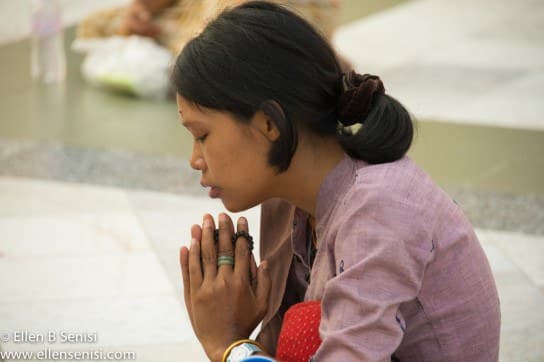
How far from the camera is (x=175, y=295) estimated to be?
3.41 m

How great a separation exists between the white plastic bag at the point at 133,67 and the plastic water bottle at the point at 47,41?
19 centimetres

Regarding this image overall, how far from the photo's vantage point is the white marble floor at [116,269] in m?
3.16

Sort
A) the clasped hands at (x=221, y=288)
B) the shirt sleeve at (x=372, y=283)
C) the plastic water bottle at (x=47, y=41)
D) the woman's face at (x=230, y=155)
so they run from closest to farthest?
the shirt sleeve at (x=372, y=283)
the woman's face at (x=230, y=155)
the clasped hands at (x=221, y=288)
the plastic water bottle at (x=47, y=41)

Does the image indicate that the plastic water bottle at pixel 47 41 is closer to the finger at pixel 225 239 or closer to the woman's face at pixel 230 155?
the finger at pixel 225 239

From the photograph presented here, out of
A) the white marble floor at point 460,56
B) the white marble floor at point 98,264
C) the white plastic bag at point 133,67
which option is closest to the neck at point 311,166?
the white marble floor at point 98,264

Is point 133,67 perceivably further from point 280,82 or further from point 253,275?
point 280,82

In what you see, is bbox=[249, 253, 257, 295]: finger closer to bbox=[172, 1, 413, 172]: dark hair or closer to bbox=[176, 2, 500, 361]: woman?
bbox=[176, 2, 500, 361]: woman

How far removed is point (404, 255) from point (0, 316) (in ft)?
5.85

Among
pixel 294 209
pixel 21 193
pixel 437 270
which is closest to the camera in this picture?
pixel 437 270

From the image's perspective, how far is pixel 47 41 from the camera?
5.80m

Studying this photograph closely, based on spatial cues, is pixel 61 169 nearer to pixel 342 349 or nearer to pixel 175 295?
pixel 175 295

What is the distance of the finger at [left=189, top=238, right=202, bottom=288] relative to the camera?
6.87 feet

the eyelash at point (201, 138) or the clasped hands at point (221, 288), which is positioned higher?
the eyelash at point (201, 138)

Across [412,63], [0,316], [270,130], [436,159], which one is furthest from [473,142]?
[270,130]
